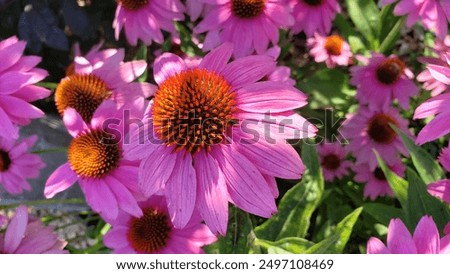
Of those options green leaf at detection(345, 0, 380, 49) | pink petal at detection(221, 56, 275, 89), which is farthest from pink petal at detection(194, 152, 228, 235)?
green leaf at detection(345, 0, 380, 49)

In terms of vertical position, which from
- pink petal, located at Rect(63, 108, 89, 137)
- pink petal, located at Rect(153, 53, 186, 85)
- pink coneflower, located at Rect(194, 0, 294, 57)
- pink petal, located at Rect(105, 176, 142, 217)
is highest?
pink petal, located at Rect(153, 53, 186, 85)

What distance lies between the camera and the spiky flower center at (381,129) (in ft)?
3.53

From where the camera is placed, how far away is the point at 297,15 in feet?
3.46

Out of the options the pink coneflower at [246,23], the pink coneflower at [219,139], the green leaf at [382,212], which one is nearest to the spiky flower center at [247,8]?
the pink coneflower at [246,23]

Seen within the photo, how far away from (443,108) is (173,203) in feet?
1.19

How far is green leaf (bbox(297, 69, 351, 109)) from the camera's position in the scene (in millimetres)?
1135

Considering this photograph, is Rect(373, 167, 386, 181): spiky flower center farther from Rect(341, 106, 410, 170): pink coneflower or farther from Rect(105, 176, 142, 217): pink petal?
Rect(105, 176, 142, 217): pink petal

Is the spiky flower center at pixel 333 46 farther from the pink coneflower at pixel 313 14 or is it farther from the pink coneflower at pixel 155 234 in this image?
the pink coneflower at pixel 155 234

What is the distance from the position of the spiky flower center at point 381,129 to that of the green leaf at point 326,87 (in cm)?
10

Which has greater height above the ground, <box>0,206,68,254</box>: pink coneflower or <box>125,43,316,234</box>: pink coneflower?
<box>125,43,316,234</box>: pink coneflower

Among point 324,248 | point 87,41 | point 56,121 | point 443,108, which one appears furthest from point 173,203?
point 56,121

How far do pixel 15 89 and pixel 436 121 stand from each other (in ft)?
1.94

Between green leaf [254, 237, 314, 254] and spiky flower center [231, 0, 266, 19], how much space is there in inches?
16.4
